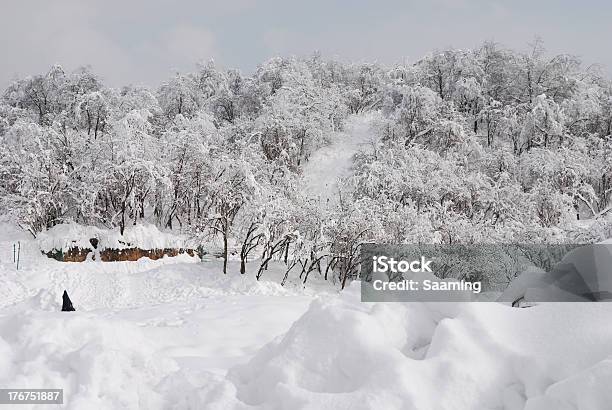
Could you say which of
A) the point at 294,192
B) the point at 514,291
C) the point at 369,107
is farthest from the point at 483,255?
the point at 369,107

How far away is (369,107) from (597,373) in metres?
47.9

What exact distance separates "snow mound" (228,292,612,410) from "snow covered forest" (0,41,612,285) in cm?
1297

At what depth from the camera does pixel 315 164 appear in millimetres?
37938

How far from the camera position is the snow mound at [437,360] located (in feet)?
12.2

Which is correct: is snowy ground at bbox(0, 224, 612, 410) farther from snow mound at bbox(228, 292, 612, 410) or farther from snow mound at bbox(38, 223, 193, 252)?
snow mound at bbox(38, 223, 193, 252)

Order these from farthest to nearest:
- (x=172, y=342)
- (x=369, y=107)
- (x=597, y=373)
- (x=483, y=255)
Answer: (x=369, y=107) < (x=483, y=255) < (x=172, y=342) < (x=597, y=373)

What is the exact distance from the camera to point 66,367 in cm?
515

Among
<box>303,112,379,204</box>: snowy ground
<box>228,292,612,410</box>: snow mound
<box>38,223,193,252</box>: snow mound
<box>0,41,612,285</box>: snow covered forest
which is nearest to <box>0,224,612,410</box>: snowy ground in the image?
<box>228,292,612,410</box>: snow mound

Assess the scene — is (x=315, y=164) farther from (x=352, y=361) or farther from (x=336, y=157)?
(x=352, y=361)

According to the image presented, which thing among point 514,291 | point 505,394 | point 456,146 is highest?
point 456,146

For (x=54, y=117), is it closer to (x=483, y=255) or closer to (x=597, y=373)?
(x=483, y=255)

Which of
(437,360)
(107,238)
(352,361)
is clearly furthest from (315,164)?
(437,360)

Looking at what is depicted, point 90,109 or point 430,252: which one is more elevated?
point 90,109

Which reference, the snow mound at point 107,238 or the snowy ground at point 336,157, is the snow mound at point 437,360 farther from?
the snowy ground at point 336,157
